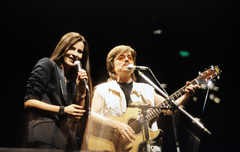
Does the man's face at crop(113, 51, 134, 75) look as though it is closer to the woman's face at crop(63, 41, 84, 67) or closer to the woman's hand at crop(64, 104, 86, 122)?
the woman's face at crop(63, 41, 84, 67)

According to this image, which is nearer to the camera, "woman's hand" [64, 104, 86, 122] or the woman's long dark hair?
"woman's hand" [64, 104, 86, 122]

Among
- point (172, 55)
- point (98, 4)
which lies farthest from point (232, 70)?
point (98, 4)

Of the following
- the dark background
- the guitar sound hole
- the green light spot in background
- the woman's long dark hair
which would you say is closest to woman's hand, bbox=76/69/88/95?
the woman's long dark hair

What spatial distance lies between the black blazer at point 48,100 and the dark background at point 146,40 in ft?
2.35

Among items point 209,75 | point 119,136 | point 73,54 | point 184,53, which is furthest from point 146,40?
point 119,136

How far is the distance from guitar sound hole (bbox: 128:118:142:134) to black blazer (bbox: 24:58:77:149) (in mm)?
622

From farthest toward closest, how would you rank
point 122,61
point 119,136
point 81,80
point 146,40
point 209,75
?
point 146,40 → point 122,61 → point 209,75 → point 119,136 → point 81,80

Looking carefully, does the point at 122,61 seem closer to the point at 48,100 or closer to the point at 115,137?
the point at 115,137

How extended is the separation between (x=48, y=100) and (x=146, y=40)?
1782 mm

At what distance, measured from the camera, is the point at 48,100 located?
5.38 feet

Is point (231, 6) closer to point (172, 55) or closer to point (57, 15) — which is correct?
point (172, 55)

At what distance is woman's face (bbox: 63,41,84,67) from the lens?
196 cm

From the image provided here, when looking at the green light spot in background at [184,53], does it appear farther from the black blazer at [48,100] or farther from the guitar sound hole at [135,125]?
the black blazer at [48,100]

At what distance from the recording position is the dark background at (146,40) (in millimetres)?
2242
